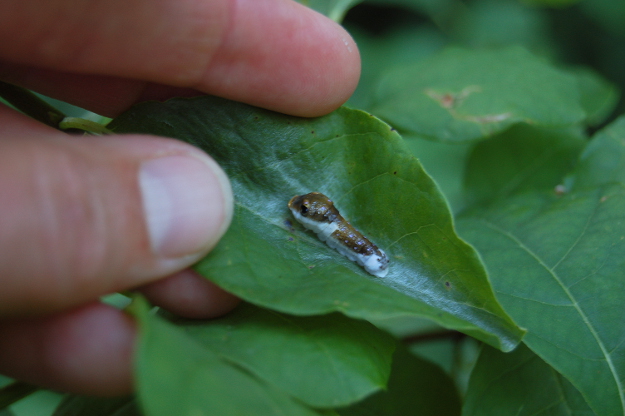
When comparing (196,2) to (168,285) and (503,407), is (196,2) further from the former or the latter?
(503,407)

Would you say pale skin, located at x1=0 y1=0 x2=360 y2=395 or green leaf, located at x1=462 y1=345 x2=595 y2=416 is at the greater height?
pale skin, located at x1=0 y1=0 x2=360 y2=395

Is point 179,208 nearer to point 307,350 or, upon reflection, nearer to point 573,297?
point 307,350

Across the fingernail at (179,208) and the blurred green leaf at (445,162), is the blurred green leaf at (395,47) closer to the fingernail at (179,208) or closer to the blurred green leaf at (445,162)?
the blurred green leaf at (445,162)

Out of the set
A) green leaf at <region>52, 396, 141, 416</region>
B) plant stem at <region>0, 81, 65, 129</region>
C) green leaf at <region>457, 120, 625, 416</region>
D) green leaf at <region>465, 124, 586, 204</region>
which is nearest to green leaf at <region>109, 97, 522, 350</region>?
plant stem at <region>0, 81, 65, 129</region>

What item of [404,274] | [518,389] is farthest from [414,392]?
[404,274]

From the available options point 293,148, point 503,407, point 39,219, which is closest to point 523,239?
point 503,407

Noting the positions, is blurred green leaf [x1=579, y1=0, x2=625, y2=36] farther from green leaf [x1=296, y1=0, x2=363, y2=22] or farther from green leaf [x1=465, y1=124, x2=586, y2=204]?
green leaf [x1=296, y1=0, x2=363, y2=22]
